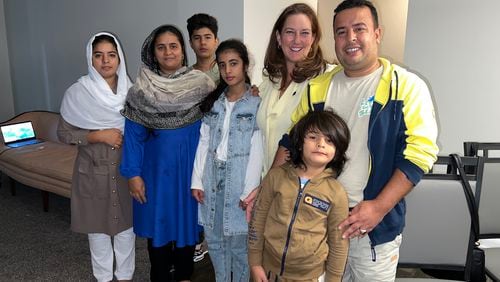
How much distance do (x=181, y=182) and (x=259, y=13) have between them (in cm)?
187

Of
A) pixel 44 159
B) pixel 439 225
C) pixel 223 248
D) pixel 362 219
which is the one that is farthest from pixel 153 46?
pixel 44 159

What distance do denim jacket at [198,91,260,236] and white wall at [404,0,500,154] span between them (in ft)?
5.20

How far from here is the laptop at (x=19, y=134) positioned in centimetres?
397

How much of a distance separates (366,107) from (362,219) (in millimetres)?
333

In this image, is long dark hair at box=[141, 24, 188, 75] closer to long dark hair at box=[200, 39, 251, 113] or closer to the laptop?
long dark hair at box=[200, 39, 251, 113]

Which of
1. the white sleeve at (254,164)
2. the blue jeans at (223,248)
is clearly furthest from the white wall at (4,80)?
the white sleeve at (254,164)

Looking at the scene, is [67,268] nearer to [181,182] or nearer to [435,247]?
[181,182]

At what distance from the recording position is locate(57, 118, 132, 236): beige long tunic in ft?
6.21

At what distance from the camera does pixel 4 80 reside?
491 centimetres

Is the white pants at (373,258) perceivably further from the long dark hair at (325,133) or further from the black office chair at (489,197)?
the black office chair at (489,197)

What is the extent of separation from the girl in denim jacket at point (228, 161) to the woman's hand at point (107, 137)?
42 centimetres

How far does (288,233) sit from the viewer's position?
4.18 ft

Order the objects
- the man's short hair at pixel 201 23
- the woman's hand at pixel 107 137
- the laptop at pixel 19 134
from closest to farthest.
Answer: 1. the woman's hand at pixel 107 137
2. the man's short hair at pixel 201 23
3. the laptop at pixel 19 134

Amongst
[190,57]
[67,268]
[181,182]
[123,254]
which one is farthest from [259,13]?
[67,268]
